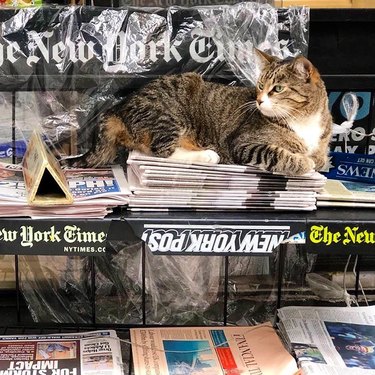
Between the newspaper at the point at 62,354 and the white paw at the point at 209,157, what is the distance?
16.7 inches

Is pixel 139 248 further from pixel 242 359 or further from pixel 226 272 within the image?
pixel 242 359

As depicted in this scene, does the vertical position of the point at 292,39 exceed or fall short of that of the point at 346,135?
it exceeds it

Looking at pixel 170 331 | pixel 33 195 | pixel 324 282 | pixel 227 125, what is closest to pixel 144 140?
pixel 227 125

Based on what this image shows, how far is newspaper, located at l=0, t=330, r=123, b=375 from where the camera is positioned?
1186 mm

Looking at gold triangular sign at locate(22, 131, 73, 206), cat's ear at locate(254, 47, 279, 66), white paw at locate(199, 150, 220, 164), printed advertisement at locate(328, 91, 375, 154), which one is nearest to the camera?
gold triangular sign at locate(22, 131, 73, 206)

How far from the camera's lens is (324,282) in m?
1.55

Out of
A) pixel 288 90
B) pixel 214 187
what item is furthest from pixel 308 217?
pixel 288 90

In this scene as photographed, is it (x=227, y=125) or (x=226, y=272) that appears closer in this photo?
(x=227, y=125)

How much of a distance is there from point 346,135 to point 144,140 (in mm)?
493

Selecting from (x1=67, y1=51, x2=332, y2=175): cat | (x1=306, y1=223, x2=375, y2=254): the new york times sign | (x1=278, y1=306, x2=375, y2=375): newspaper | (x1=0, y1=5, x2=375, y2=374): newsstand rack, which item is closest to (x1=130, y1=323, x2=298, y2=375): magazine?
(x1=278, y1=306, x2=375, y2=375): newspaper

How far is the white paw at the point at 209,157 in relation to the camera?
114 centimetres

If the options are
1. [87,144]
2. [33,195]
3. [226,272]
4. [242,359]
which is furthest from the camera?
[226,272]

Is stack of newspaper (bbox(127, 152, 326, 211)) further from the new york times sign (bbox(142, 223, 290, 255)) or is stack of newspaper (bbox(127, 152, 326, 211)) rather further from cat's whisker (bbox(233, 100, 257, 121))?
cat's whisker (bbox(233, 100, 257, 121))

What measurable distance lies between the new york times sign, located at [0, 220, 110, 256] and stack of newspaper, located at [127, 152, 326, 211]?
0.28ft
